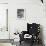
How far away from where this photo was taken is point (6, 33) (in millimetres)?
2771

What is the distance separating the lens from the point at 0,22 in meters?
2.77

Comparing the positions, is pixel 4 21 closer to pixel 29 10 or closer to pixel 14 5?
pixel 14 5

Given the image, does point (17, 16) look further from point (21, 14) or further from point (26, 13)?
point (26, 13)

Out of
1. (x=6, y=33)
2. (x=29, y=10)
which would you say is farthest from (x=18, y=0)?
(x=6, y=33)

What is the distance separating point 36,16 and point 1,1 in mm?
990

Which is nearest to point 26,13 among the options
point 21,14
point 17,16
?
point 21,14

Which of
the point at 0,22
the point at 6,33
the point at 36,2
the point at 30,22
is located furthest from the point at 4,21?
the point at 36,2

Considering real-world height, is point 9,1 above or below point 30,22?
above

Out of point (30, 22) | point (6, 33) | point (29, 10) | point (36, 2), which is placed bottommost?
point (6, 33)

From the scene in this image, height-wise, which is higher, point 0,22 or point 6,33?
point 0,22

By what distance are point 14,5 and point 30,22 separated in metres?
0.61

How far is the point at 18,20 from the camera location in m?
2.79

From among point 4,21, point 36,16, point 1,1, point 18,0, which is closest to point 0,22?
point 4,21

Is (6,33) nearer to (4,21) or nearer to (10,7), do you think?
(4,21)
